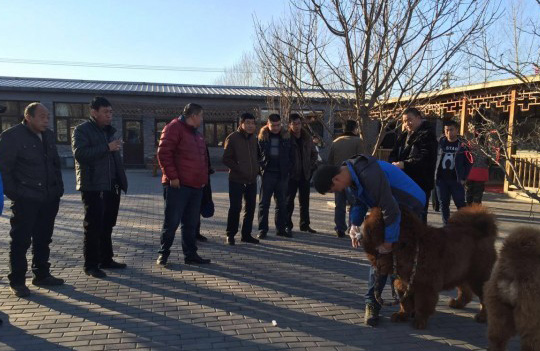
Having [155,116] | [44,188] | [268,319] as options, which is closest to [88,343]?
[268,319]

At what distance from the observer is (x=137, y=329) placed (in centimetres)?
374

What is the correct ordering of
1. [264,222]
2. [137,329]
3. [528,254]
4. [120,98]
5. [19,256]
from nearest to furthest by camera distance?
[528,254]
[137,329]
[19,256]
[264,222]
[120,98]

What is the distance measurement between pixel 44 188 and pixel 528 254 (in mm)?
4587

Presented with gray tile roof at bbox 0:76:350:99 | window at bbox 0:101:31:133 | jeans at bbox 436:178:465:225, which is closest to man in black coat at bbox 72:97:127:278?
jeans at bbox 436:178:465:225

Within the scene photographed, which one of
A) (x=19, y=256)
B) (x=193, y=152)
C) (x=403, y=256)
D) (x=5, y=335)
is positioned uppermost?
(x=193, y=152)

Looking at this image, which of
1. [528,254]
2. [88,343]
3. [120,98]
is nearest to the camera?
[528,254]

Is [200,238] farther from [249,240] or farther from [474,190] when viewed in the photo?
[474,190]

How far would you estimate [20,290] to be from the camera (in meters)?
4.45

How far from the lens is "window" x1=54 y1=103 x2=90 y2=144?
23375 millimetres

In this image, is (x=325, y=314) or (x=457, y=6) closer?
(x=325, y=314)

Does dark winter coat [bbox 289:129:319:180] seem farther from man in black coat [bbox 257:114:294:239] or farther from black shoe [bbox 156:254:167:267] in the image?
black shoe [bbox 156:254:167:267]

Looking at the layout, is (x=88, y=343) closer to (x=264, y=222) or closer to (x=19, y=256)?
(x=19, y=256)

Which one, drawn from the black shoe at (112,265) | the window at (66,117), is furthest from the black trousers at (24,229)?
the window at (66,117)

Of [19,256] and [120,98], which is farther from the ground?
[120,98]
